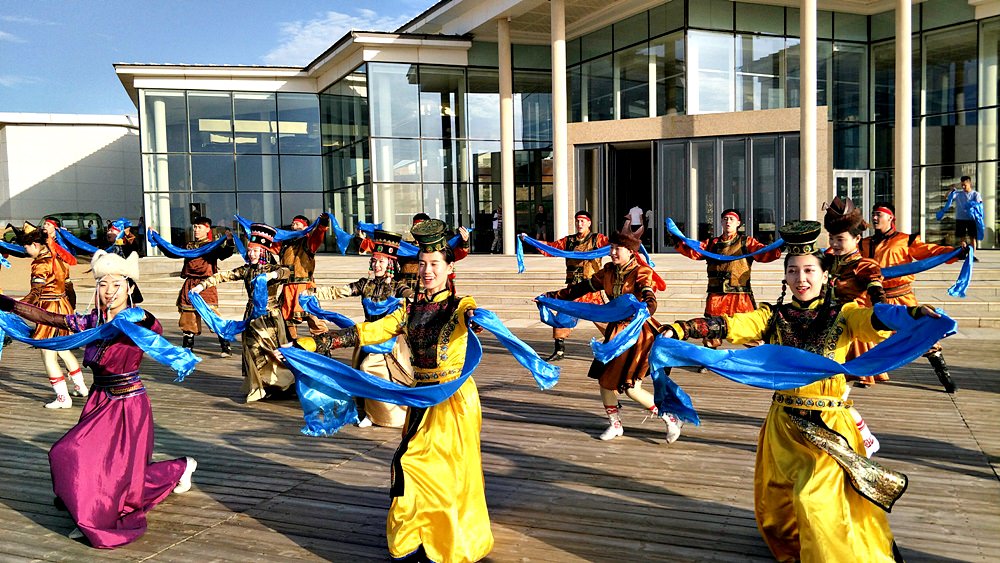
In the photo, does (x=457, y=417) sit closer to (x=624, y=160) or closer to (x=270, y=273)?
(x=270, y=273)

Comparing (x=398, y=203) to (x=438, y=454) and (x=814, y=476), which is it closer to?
(x=438, y=454)

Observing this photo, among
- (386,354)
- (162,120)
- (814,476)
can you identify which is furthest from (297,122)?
(814,476)

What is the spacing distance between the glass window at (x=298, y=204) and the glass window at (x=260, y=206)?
0.66 feet

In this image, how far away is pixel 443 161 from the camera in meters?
26.5

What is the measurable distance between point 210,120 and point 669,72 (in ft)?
56.9

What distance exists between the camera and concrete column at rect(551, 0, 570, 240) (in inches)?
858

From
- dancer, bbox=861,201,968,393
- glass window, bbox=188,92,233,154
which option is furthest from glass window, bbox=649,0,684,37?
glass window, bbox=188,92,233,154

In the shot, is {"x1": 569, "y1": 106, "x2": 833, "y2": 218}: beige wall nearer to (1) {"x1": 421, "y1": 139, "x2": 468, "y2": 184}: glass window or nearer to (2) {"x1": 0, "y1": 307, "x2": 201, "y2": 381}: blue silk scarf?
(1) {"x1": 421, "y1": 139, "x2": 468, "y2": 184}: glass window

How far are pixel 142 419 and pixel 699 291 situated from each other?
494 inches

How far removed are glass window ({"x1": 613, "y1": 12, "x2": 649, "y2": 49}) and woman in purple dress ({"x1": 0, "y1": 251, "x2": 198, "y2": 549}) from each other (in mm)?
20630

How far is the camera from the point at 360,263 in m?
23.8

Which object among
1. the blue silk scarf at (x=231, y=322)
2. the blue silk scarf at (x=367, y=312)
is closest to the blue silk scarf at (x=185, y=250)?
the blue silk scarf at (x=231, y=322)

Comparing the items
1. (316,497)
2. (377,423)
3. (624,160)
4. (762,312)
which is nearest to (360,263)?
(624,160)

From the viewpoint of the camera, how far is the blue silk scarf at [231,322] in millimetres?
5316
